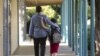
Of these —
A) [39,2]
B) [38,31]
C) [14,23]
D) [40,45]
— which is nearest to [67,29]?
[14,23]

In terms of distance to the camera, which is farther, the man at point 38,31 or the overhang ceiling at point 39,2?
the overhang ceiling at point 39,2

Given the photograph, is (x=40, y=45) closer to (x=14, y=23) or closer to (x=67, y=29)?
(x=14, y=23)

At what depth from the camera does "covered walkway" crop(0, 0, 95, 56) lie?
1020 centimetres

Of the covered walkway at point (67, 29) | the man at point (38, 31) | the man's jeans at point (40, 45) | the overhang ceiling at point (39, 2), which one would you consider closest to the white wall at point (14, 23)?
the covered walkway at point (67, 29)

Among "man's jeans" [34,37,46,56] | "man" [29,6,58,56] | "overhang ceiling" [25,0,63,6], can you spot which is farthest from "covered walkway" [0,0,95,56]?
"man's jeans" [34,37,46,56]

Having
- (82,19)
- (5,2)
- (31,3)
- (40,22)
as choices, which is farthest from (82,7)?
(31,3)

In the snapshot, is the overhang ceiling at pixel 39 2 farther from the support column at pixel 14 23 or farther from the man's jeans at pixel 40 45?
the man's jeans at pixel 40 45

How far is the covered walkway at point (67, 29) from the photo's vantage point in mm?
10198

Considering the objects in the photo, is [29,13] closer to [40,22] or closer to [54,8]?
[54,8]

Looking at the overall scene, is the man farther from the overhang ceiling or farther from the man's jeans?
the overhang ceiling

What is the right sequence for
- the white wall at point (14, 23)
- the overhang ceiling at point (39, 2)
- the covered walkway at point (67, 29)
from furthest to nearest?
the overhang ceiling at point (39, 2)
the white wall at point (14, 23)
the covered walkway at point (67, 29)

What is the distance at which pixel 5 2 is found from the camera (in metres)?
9.91

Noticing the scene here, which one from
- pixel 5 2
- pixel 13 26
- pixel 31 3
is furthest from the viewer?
pixel 31 3

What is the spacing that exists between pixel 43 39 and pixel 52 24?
511 millimetres
